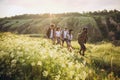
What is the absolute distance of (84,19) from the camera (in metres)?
45.7

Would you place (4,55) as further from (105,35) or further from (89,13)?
(89,13)

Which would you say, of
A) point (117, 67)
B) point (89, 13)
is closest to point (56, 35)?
point (117, 67)

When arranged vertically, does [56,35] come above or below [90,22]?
above

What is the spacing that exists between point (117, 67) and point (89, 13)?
43.2 m

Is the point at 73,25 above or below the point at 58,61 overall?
below

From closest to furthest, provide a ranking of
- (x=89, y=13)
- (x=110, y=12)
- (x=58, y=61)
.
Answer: (x=58, y=61)
(x=110, y=12)
(x=89, y=13)

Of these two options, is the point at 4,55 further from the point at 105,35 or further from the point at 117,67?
the point at 105,35

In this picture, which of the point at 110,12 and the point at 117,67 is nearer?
the point at 117,67

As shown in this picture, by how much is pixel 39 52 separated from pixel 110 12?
138 feet

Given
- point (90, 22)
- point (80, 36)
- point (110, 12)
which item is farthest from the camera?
point (110, 12)

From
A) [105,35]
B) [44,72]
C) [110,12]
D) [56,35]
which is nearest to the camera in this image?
[44,72]

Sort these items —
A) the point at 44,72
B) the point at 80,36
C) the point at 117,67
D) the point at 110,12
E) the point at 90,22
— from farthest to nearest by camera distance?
the point at 110,12
the point at 90,22
the point at 80,36
the point at 117,67
the point at 44,72

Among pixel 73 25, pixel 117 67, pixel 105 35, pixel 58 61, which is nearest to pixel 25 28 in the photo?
pixel 73 25

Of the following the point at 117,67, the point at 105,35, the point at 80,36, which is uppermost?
the point at 80,36
